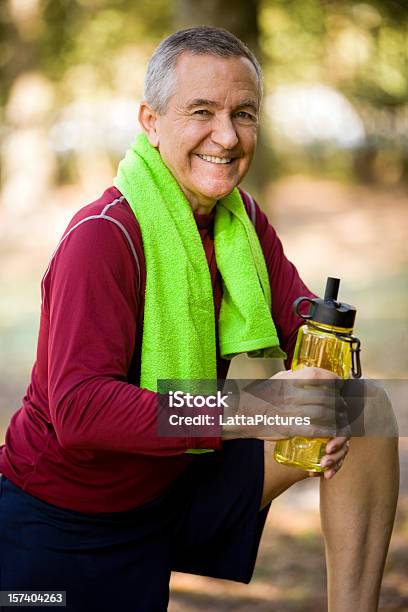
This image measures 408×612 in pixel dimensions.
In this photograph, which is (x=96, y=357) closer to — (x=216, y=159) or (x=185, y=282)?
(x=185, y=282)

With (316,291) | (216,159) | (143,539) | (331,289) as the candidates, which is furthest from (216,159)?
(316,291)

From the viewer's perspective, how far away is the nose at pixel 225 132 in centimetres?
207

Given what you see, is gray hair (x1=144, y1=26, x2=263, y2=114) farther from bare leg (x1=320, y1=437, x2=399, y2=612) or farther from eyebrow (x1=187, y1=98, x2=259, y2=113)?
bare leg (x1=320, y1=437, x2=399, y2=612)

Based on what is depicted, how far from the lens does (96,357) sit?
1819 mm

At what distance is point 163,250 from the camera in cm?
203

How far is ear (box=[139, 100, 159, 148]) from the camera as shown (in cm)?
215

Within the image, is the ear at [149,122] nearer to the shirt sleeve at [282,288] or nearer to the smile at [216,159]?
the smile at [216,159]

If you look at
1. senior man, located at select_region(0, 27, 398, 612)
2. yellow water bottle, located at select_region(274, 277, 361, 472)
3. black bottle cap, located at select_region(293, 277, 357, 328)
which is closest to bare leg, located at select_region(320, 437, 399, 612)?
senior man, located at select_region(0, 27, 398, 612)

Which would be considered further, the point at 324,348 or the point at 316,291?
the point at 316,291

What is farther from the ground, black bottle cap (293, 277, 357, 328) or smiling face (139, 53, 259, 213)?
smiling face (139, 53, 259, 213)

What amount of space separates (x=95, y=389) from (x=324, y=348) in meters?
0.54

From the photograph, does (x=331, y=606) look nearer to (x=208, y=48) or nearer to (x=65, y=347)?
(x=65, y=347)

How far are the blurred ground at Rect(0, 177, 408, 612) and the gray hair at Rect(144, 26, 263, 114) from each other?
5.72ft

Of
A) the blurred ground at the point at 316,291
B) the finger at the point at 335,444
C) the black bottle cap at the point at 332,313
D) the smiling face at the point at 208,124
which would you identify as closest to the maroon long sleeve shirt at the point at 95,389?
the smiling face at the point at 208,124
